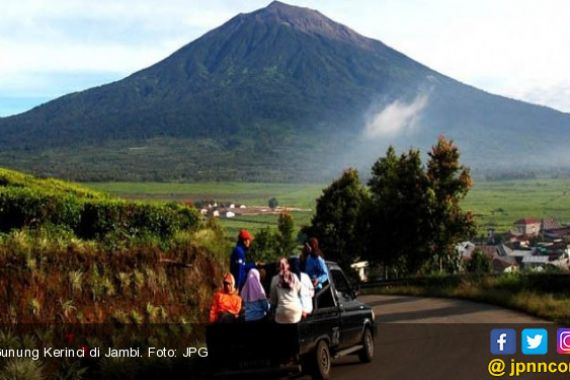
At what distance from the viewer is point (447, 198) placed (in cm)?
3769

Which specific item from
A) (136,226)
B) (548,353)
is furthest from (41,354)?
(548,353)

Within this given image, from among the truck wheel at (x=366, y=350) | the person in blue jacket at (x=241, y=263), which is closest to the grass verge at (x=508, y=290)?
the truck wheel at (x=366, y=350)

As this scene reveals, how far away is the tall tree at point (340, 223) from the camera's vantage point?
4788cm

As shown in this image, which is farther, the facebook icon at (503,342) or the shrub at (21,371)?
the facebook icon at (503,342)

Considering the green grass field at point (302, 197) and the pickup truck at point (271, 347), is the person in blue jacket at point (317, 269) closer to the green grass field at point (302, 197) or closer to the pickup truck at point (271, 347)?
the pickup truck at point (271, 347)

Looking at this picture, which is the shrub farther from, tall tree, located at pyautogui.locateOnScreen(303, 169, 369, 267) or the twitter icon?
tall tree, located at pyautogui.locateOnScreen(303, 169, 369, 267)

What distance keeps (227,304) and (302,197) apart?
456 ft

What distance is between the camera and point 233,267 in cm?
1301

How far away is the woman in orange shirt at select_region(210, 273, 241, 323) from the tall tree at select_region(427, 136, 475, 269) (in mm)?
26626

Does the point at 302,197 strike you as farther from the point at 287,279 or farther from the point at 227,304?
the point at 287,279

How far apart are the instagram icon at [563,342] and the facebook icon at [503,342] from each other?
0.72 metres

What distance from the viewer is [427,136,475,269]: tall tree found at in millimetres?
37219

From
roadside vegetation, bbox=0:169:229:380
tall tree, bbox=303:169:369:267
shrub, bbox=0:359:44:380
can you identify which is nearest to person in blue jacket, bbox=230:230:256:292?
roadside vegetation, bbox=0:169:229:380

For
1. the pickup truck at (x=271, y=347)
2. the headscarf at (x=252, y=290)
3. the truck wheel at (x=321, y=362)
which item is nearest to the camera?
the pickup truck at (x=271, y=347)
